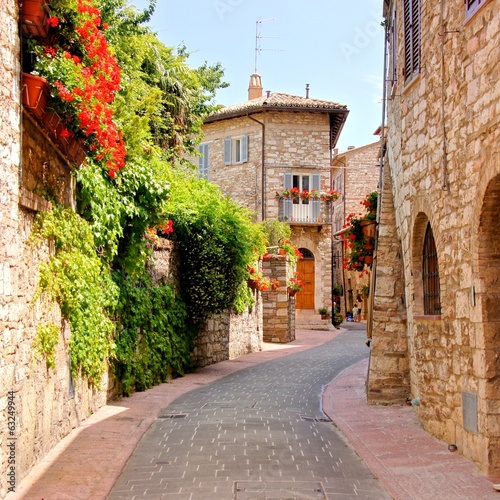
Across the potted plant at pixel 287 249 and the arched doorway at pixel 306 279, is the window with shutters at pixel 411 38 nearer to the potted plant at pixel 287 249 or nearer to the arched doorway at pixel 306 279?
the potted plant at pixel 287 249

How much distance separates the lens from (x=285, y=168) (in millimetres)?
34844

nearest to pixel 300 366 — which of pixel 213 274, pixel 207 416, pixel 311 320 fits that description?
pixel 213 274

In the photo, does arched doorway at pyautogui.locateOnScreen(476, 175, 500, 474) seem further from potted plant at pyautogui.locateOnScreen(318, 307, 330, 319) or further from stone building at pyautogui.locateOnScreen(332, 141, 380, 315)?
stone building at pyautogui.locateOnScreen(332, 141, 380, 315)

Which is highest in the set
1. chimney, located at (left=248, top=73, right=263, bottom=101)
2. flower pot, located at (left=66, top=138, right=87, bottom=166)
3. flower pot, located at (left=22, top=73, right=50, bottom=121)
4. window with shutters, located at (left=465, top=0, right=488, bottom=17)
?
chimney, located at (left=248, top=73, right=263, bottom=101)

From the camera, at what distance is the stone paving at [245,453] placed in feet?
21.4

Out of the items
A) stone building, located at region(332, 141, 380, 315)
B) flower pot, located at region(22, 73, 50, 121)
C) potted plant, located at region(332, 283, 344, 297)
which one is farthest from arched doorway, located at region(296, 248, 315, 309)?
flower pot, located at region(22, 73, 50, 121)

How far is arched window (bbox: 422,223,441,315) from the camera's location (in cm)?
921

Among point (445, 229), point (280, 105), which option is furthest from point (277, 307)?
point (445, 229)

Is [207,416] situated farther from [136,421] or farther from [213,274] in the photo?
[213,274]

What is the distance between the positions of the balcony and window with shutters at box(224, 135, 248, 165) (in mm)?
3149

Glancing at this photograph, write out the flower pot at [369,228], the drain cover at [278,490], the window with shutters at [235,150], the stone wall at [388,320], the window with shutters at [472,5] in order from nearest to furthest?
the drain cover at [278,490] → the window with shutters at [472,5] → the stone wall at [388,320] → the flower pot at [369,228] → the window with shutters at [235,150]

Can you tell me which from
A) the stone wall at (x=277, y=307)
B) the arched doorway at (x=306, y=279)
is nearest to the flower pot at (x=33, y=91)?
the stone wall at (x=277, y=307)

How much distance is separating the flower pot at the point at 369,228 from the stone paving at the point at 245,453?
10.1 ft

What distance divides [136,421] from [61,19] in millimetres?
5500
